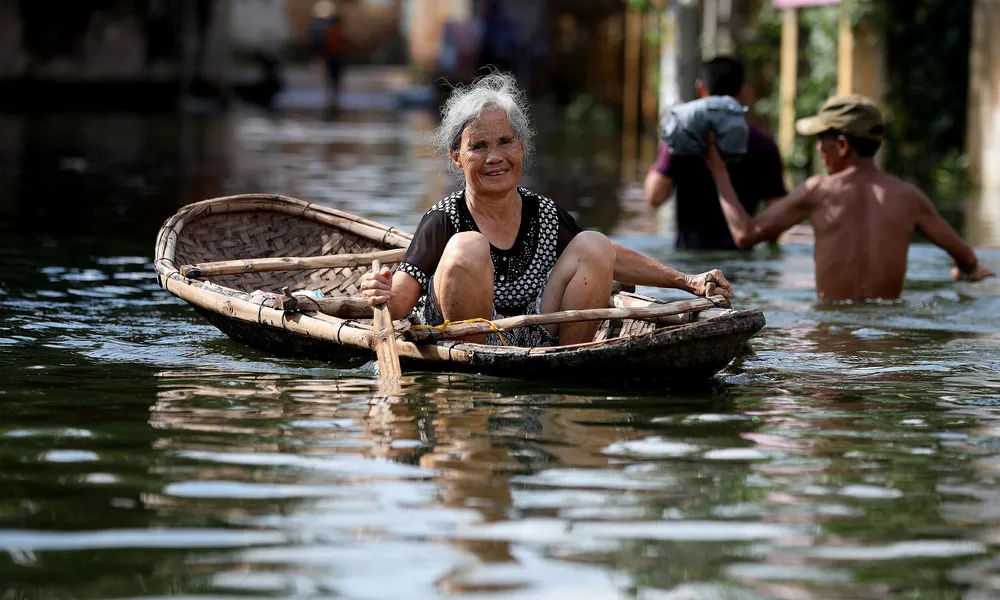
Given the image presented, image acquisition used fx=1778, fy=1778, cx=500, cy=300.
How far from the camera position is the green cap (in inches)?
329

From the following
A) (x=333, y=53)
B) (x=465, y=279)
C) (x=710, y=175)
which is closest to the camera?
(x=465, y=279)

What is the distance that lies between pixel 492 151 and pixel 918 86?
11580 mm

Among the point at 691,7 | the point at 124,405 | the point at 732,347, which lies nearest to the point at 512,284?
the point at 732,347

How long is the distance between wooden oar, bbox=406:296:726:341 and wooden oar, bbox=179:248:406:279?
4.79 feet

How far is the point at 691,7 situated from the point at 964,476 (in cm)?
1850

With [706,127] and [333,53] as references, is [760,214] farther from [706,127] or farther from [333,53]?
[333,53]

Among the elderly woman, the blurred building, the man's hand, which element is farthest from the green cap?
the blurred building

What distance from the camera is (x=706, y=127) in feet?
29.5

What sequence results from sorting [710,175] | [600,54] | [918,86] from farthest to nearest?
[600,54] < [918,86] < [710,175]

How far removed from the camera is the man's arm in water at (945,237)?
8.48 meters

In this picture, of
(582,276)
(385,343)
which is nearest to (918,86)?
(582,276)

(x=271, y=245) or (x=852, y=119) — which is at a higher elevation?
(x=852, y=119)

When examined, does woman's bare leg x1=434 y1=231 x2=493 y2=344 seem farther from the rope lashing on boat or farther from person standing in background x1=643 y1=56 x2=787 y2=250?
person standing in background x1=643 y1=56 x2=787 y2=250

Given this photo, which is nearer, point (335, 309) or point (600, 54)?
point (335, 309)
